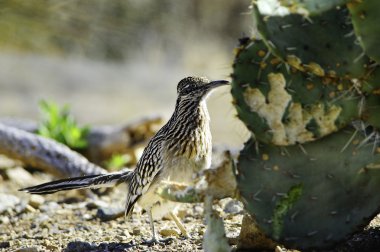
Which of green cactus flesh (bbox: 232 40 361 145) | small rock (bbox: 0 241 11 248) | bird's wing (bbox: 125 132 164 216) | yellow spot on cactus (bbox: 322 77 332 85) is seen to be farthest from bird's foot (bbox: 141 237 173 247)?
yellow spot on cactus (bbox: 322 77 332 85)

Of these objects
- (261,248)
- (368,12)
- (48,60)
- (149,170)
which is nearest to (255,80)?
(368,12)

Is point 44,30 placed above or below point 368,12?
above

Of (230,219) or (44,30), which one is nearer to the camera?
(230,219)

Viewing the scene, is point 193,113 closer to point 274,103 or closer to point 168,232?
point 168,232

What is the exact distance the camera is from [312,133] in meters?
4.67

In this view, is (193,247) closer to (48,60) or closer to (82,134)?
(82,134)

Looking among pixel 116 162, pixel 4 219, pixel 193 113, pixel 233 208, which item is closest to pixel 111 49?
pixel 116 162

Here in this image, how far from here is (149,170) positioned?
20.8 feet

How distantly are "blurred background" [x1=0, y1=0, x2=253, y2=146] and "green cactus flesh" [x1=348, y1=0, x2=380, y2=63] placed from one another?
34.6ft

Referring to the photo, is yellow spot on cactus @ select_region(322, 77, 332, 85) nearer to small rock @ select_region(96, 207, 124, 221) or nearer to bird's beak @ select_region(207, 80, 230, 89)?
bird's beak @ select_region(207, 80, 230, 89)

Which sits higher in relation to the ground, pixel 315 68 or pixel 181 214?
pixel 181 214

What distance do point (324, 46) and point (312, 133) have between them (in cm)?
51

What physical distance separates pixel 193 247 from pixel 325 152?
1.40 meters

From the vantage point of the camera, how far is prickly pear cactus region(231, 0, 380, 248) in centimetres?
459
